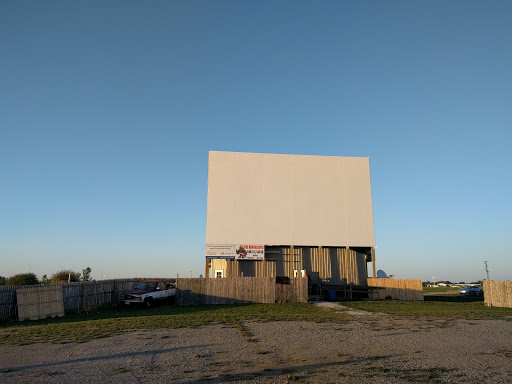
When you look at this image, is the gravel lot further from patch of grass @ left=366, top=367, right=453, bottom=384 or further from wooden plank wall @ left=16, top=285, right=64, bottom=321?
wooden plank wall @ left=16, top=285, right=64, bottom=321

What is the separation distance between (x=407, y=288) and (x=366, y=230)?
23.3 ft

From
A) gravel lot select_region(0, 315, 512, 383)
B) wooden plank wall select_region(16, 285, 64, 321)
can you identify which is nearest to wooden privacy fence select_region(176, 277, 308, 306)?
wooden plank wall select_region(16, 285, 64, 321)

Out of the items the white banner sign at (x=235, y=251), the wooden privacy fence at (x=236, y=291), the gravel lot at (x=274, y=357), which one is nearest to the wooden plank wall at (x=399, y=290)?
the wooden privacy fence at (x=236, y=291)

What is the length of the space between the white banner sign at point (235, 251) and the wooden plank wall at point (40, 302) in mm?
14439

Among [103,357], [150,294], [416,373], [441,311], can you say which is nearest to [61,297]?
[150,294]

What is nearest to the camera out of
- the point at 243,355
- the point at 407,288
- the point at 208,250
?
the point at 243,355

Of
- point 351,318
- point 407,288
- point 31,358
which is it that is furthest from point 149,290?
point 407,288

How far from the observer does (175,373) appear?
738 centimetres

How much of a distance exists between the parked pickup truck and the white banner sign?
24.3ft

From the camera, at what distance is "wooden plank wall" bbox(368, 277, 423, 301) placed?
29.6 metres

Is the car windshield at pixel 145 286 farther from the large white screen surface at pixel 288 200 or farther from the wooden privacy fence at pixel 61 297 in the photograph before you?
the large white screen surface at pixel 288 200

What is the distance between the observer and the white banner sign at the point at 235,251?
32781mm

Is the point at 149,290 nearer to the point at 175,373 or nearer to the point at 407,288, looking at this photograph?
the point at 175,373

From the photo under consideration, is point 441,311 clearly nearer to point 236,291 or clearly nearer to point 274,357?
point 236,291
